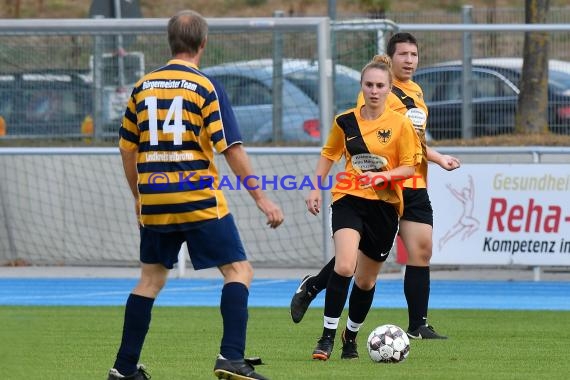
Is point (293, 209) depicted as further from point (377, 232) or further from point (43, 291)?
point (377, 232)

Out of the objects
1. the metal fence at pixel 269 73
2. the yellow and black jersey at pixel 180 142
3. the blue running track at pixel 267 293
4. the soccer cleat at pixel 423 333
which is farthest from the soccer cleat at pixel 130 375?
the metal fence at pixel 269 73

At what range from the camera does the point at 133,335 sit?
22.4 feet

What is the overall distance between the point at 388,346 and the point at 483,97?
748 cm

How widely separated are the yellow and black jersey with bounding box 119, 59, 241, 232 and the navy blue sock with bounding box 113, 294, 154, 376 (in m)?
0.43

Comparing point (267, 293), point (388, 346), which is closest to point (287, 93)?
point (267, 293)

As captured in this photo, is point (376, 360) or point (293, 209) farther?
point (293, 209)

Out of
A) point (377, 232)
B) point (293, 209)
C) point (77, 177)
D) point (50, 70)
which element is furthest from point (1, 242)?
point (377, 232)

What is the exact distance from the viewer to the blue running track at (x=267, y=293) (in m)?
12.2

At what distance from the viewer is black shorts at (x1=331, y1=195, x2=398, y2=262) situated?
8070 mm

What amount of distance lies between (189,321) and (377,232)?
293cm

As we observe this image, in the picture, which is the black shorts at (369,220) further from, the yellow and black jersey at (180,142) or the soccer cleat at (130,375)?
the soccer cleat at (130,375)

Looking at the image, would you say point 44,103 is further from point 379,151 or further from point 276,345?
point 379,151

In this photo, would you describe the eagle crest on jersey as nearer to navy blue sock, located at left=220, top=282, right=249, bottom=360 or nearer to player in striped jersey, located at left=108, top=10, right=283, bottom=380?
player in striped jersey, located at left=108, top=10, right=283, bottom=380

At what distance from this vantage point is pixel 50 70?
15.0m
